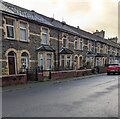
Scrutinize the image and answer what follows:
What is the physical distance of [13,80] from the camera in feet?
62.6

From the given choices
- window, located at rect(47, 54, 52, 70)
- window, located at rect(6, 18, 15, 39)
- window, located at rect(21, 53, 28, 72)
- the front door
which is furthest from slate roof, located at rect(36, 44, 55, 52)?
window, located at rect(6, 18, 15, 39)

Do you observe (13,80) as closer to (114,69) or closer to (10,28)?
(10,28)

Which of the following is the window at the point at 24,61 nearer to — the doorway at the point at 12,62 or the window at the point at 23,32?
the doorway at the point at 12,62

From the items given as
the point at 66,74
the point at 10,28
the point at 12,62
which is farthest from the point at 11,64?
the point at 66,74

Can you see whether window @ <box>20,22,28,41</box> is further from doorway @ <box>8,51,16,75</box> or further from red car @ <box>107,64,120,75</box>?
red car @ <box>107,64,120,75</box>

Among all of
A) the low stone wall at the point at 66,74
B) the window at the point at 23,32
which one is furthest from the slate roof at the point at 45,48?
the low stone wall at the point at 66,74

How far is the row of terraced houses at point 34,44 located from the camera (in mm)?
22375

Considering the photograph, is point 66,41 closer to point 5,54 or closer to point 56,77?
point 56,77

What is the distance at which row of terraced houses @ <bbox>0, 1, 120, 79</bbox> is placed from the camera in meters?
22.4

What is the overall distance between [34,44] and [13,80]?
773 centimetres

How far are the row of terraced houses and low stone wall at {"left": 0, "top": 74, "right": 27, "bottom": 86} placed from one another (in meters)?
2.51

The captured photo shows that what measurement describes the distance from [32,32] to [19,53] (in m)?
3.42

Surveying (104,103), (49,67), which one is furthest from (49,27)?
(104,103)

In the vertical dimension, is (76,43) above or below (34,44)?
above
